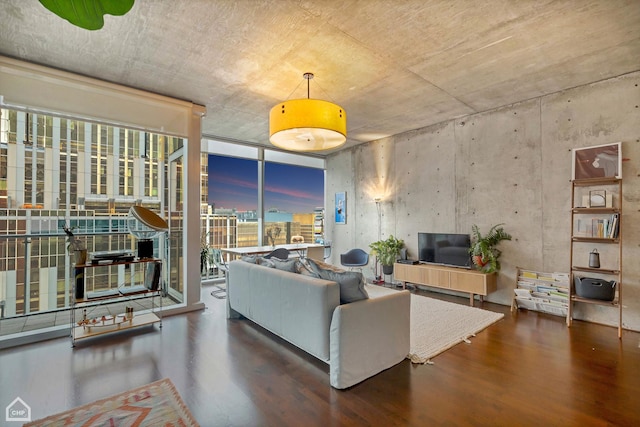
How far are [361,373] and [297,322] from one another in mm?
709

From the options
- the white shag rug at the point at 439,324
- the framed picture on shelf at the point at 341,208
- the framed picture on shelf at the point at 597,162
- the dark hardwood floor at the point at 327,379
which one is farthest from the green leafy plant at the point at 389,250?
the framed picture on shelf at the point at 597,162

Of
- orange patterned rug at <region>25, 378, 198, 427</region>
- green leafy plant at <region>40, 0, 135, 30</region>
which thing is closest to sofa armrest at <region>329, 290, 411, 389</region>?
orange patterned rug at <region>25, 378, 198, 427</region>

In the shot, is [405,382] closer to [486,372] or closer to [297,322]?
[486,372]

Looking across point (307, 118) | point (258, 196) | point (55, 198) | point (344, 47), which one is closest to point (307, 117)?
point (307, 118)

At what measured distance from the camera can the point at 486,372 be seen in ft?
8.73

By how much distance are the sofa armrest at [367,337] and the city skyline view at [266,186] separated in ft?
15.4

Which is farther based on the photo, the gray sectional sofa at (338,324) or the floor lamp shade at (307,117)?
the floor lamp shade at (307,117)

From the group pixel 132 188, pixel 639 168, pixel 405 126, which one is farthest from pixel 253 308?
pixel 639 168

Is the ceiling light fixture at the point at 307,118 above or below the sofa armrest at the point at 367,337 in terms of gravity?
above

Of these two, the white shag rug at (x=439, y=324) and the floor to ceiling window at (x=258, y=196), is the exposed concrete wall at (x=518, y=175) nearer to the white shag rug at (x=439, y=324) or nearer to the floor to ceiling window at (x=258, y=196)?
the white shag rug at (x=439, y=324)

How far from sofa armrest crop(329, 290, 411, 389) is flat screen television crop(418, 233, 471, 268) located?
105 inches

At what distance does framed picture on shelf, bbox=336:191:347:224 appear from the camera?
7441 millimetres

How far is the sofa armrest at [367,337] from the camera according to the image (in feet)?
7.93

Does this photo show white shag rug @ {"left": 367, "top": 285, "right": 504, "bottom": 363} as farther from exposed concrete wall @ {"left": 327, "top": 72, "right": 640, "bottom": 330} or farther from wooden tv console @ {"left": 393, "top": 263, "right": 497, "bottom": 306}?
exposed concrete wall @ {"left": 327, "top": 72, "right": 640, "bottom": 330}
